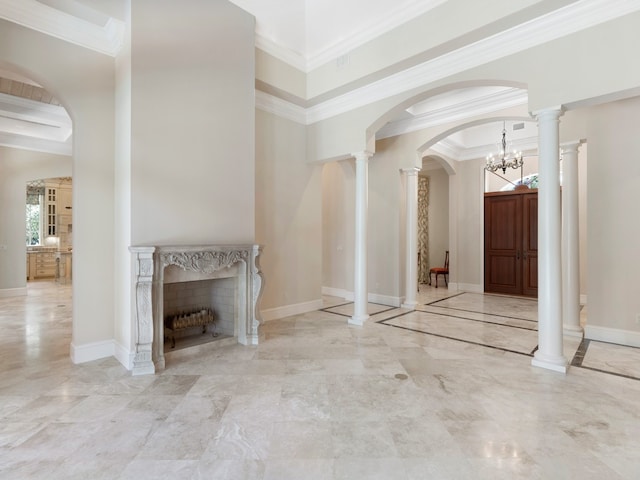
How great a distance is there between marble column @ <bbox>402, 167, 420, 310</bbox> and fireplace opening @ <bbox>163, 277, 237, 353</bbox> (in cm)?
368

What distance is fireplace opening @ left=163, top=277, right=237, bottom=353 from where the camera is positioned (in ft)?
13.5

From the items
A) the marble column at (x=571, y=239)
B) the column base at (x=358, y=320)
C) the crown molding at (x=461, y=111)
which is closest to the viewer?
the marble column at (x=571, y=239)

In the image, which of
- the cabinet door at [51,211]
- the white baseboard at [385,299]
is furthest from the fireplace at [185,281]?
the cabinet door at [51,211]

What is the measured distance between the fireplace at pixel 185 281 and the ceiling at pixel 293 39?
8.59 feet

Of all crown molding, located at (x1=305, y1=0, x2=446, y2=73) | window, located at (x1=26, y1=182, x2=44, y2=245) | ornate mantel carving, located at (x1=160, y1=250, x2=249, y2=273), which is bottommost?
ornate mantel carving, located at (x1=160, y1=250, x2=249, y2=273)

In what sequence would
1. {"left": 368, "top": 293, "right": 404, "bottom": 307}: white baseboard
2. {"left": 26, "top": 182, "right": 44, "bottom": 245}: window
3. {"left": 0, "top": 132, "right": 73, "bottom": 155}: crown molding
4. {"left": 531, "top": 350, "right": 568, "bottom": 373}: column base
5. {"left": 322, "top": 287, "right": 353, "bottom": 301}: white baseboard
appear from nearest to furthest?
{"left": 531, "top": 350, "right": 568, "bottom": 373}: column base, {"left": 368, "top": 293, "right": 404, "bottom": 307}: white baseboard, {"left": 0, "top": 132, "right": 73, "bottom": 155}: crown molding, {"left": 322, "top": 287, "right": 353, "bottom": 301}: white baseboard, {"left": 26, "top": 182, "right": 44, "bottom": 245}: window

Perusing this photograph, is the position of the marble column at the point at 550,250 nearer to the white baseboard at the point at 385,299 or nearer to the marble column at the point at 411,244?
the marble column at the point at 411,244

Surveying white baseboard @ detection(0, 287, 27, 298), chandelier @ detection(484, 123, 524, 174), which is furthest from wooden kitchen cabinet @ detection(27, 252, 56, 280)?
chandelier @ detection(484, 123, 524, 174)

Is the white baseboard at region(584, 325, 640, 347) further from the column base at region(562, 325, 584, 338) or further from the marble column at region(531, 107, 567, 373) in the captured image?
the marble column at region(531, 107, 567, 373)

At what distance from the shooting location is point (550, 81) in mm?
3410

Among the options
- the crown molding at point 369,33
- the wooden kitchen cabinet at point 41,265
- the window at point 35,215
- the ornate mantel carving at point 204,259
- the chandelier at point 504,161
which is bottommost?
the wooden kitchen cabinet at point 41,265

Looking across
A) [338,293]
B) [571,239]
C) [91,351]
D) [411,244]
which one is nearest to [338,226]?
[338,293]

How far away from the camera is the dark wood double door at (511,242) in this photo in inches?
308

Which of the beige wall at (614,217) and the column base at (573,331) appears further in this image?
the column base at (573,331)
